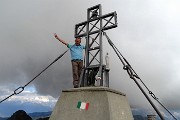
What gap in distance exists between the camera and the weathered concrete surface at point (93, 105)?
8516 millimetres

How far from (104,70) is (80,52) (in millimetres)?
1479

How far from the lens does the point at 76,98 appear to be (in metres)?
9.38

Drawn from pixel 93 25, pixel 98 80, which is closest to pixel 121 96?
pixel 98 80

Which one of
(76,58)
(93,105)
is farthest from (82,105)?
(76,58)

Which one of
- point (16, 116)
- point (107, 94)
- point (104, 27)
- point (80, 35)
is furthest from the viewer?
point (16, 116)

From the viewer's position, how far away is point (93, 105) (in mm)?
8812

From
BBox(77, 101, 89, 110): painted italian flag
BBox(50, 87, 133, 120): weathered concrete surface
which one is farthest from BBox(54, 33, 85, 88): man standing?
BBox(77, 101, 89, 110): painted italian flag

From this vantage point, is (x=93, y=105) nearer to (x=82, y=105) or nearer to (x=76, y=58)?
(x=82, y=105)

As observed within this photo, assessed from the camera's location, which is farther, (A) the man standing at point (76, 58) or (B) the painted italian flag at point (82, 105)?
(A) the man standing at point (76, 58)

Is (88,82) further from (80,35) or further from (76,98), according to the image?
(80,35)

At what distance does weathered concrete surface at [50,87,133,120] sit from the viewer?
8516mm

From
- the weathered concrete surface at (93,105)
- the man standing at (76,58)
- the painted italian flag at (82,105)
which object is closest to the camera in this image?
the weathered concrete surface at (93,105)

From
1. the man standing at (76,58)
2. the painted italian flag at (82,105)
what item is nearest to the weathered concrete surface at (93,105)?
the painted italian flag at (82,105)

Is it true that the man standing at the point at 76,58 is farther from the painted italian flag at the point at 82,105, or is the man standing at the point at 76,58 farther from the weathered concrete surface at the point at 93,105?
the painted italian flag at the point at 82,105
